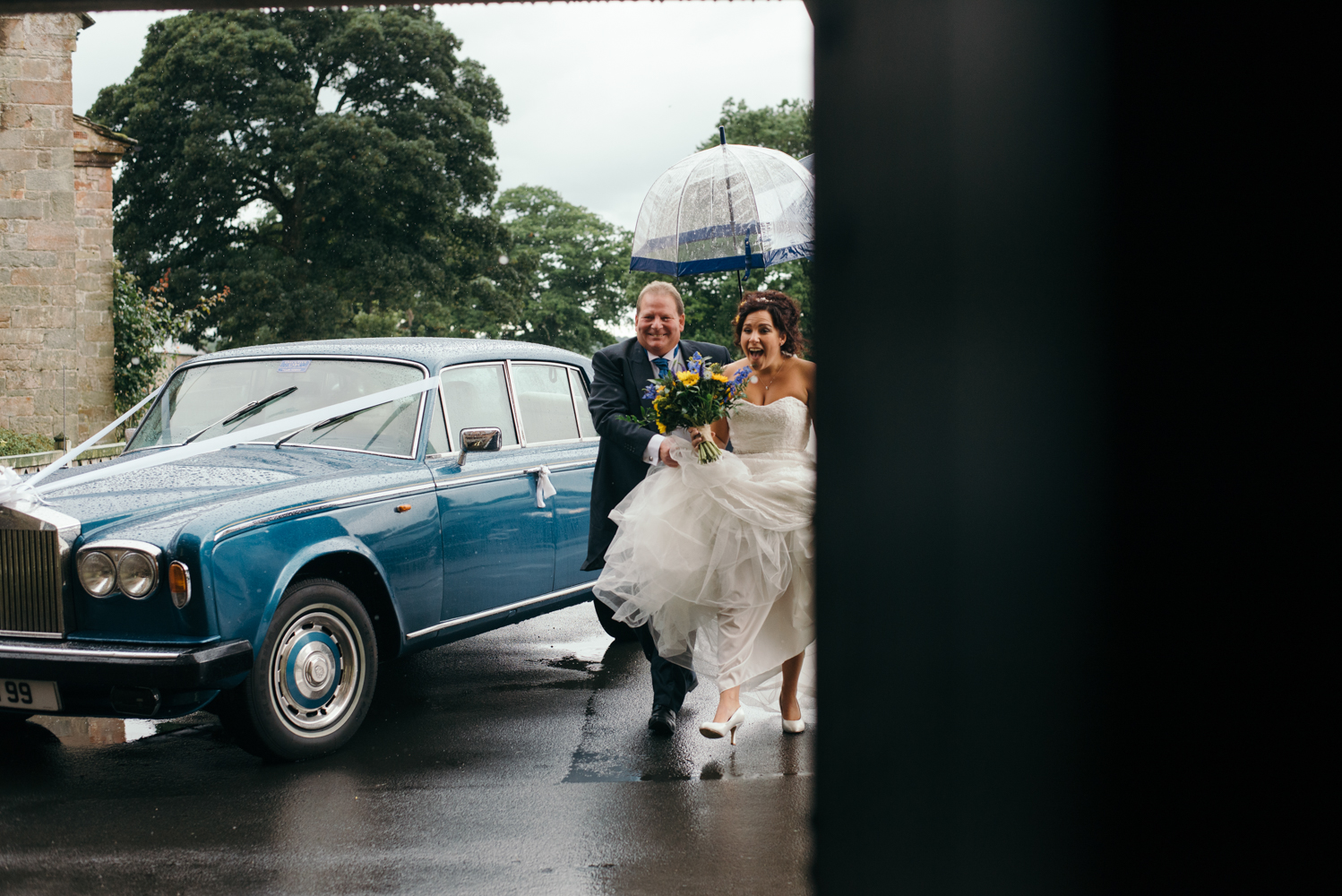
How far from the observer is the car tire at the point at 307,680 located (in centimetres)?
405

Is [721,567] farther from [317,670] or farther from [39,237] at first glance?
[39,237]

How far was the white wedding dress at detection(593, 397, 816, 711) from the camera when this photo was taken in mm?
4297

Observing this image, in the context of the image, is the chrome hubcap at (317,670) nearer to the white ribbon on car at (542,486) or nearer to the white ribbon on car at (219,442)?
the white ribbon on car at (219,442)

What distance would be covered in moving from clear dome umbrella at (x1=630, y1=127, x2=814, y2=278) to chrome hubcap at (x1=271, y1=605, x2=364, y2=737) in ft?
7.88

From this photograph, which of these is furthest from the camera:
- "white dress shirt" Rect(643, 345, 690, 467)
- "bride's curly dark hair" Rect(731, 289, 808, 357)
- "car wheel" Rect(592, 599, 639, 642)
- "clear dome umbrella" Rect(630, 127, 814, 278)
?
"car wheel" Rect(592, 599, 639, 642)

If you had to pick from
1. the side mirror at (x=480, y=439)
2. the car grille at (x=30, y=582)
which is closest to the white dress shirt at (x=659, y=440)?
the side mirror at (x=480, y=439)

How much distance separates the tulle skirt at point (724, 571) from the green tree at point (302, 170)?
25606 mm

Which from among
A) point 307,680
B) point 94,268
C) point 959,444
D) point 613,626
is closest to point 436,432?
point 307,680

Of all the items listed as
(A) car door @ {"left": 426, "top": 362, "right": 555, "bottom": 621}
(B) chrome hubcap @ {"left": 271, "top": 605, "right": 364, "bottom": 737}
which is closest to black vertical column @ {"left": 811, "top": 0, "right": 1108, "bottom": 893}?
(B) chrome hubcap @ {"left": 271, "top": 605, "right": 364, "bottom": 737}

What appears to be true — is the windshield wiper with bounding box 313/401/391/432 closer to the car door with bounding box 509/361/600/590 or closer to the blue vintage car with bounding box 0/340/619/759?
the blue vintage car with bounding box 0/340/619/759

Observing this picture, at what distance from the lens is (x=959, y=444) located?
4.02 ft

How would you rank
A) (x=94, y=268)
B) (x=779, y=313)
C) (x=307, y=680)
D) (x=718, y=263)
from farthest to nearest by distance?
1. (x=94, y=268)
2. (x=718, y=263)
3. (x=779, y=313)
4. (x=307, y=680)

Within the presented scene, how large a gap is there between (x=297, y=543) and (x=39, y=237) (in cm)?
1529

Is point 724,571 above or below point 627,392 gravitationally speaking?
below
